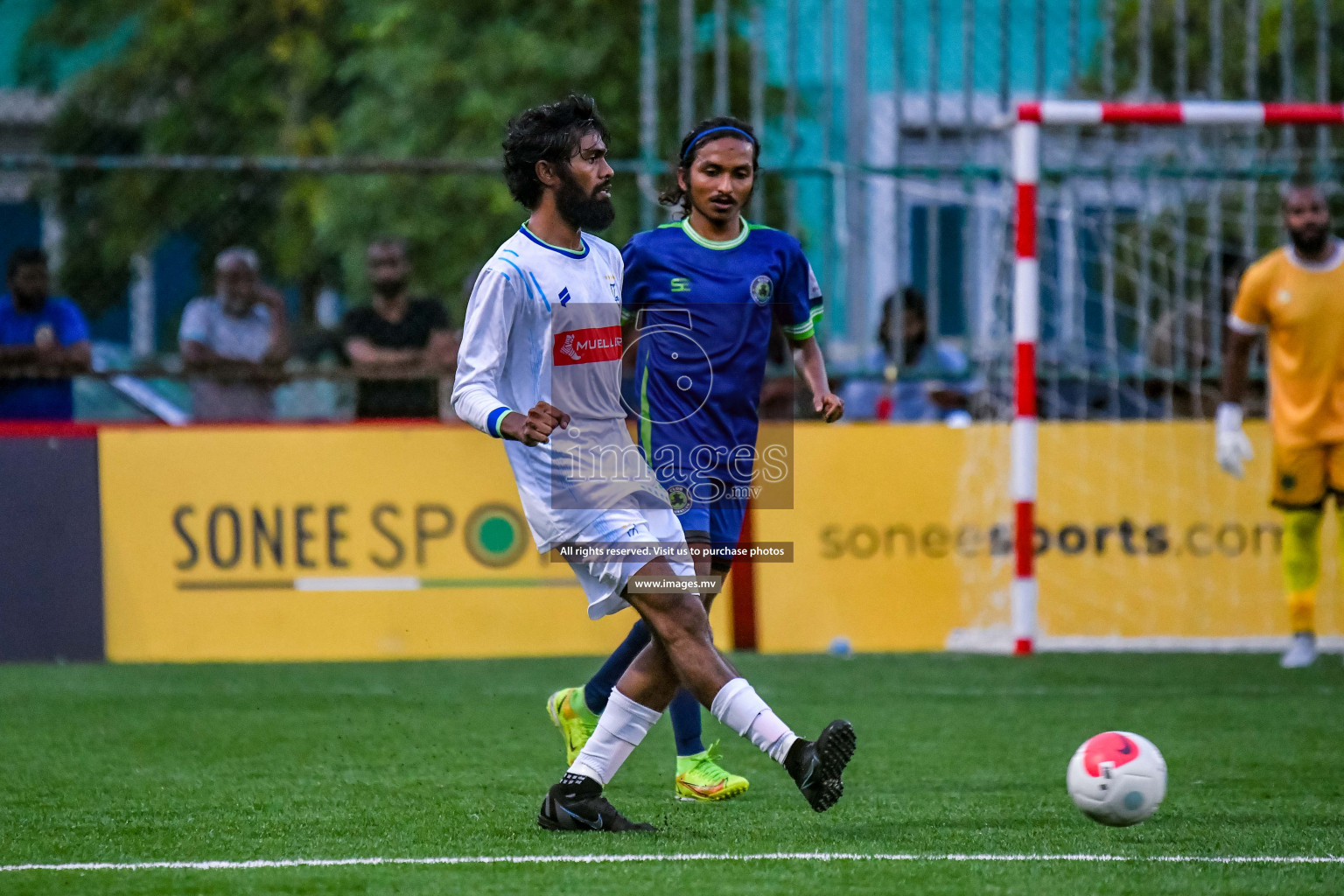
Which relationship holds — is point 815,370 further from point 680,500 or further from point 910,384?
point 910,384

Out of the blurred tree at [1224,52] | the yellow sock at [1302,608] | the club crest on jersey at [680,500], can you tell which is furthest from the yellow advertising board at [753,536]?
the blurred tree at [1224,52]

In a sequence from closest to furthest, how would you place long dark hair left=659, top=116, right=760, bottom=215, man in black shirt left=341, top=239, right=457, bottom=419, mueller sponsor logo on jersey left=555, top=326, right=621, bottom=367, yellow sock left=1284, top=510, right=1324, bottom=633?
mueller sponsor logo on jersey left=555, top=326, right=621, bottom=367, long dark hair left=659, top=116, right=760, bottom=215, yellow sock left=1284, top=510, right=1324, bottom=633, man in black shirt left=341, top=239, right=457, bottom=419

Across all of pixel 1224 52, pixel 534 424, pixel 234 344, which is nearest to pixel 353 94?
pixel 234 344

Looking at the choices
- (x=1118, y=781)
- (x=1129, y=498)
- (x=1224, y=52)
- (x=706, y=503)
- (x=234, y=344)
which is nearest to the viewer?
(x=1118, y=781)

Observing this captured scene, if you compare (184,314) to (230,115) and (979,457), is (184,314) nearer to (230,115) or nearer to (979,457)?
(979,457)

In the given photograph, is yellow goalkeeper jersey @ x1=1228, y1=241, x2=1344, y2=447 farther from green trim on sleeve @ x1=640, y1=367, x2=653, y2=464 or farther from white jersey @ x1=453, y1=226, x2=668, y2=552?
white jersey @ x1=453, y1=226, x2=668, y2=552

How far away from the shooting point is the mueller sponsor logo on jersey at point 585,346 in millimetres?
5172

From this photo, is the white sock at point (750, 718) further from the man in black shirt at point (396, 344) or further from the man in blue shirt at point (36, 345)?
the man in blue shirt at point (36, 345)

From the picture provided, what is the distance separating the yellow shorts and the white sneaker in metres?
0.65

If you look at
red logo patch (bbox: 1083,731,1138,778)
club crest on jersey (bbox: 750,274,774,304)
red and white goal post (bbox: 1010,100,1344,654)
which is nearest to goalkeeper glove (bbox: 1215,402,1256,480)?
red and white goal post (bbox: 1010,100,1344,654)

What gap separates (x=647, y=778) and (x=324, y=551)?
4192 mm

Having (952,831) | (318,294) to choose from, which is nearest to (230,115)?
(318,294)

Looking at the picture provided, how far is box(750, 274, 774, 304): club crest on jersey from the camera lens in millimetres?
5836

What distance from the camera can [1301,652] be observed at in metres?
9.60
